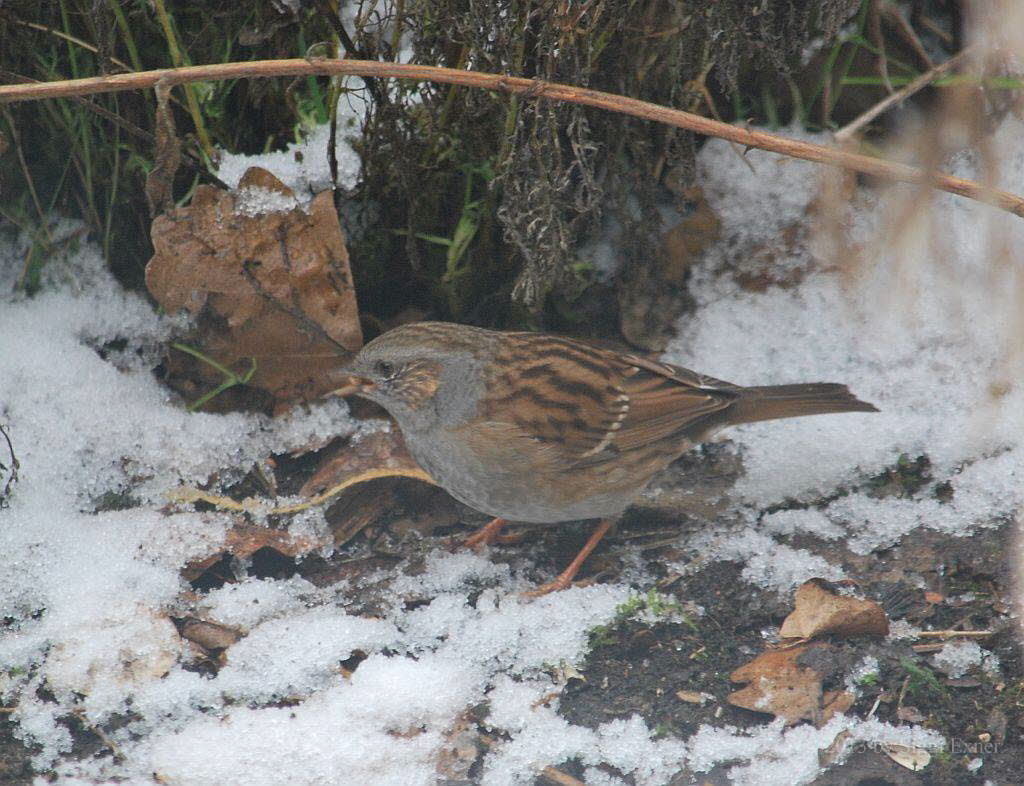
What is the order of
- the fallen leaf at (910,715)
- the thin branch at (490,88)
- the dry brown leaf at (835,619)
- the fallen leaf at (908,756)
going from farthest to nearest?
the dry brown leaf at (835,619) → the thin branch at (490,88) → the fallen leaf at (910,715) → the fallen leaf at (908,756)

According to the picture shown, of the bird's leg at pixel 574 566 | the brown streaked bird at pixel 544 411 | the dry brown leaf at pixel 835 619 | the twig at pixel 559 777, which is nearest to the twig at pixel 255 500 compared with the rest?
the brown streaked bird at pixel 544 411

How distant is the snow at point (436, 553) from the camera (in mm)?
2664

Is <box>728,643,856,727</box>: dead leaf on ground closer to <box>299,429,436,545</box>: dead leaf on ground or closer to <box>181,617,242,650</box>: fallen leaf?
<box>299,429,436,545</box>: dead leaf on ground

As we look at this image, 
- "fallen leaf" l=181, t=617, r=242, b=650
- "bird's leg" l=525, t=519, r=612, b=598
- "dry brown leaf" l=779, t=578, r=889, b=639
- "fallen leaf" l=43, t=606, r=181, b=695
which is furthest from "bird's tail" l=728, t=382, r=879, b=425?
"fallen leaf" l=43, t=606, r=181, b=695

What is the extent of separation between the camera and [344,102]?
3789mm

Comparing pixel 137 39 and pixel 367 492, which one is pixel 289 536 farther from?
pixel 137 39

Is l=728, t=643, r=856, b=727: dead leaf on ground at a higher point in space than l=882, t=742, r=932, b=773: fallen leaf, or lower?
higher

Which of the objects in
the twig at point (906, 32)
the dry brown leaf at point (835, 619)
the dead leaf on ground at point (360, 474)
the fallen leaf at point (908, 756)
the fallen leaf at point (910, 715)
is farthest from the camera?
the twig at point (906, 32)

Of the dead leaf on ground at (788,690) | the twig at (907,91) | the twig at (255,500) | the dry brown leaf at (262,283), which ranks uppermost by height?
the twig at (907,91)

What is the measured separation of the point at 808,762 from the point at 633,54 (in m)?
2.26

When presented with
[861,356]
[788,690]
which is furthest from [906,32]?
[788,690]

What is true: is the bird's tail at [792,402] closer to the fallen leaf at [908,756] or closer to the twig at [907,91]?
the twig at [907,91]

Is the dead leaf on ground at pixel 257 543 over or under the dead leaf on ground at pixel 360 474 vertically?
under

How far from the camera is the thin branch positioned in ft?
9.26
